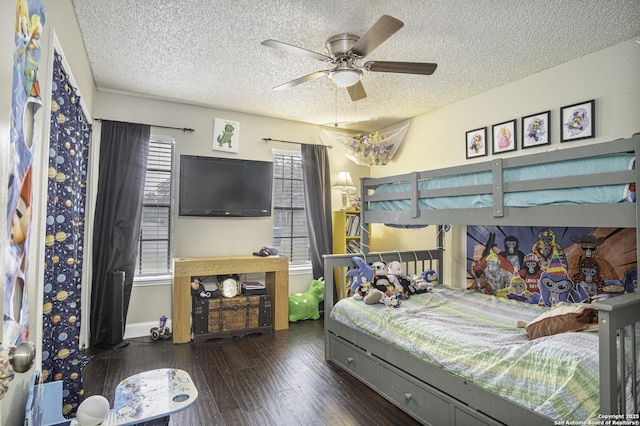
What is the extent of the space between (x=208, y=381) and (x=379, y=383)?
1.32 m

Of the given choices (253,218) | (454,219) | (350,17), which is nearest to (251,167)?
(253,218)

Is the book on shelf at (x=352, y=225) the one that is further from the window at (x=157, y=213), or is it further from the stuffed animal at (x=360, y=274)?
the window at (x=157, y=213)

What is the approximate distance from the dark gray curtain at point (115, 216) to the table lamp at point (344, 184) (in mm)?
2429

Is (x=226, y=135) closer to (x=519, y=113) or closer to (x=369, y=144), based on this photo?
(x=369, y=144)

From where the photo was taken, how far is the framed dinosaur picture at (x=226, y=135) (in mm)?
4070

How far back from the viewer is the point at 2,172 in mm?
1037

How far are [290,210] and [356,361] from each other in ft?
7.80

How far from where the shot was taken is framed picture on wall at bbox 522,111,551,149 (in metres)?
2.98

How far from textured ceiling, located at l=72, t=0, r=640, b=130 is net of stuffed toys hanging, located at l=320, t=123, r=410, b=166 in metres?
0.82

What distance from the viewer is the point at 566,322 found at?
186 centimetres

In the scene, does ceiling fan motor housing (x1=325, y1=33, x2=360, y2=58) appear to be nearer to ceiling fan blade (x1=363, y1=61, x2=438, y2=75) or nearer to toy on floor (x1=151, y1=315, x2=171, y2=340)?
ceiling fan blade (x1=363, y1=61, x2=438, y2=75)

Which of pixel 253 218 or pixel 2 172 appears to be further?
pixel 253 218

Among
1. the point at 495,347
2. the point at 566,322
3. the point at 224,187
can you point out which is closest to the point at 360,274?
the point at 495,347

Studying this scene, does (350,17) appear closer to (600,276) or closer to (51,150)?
(51,150)
